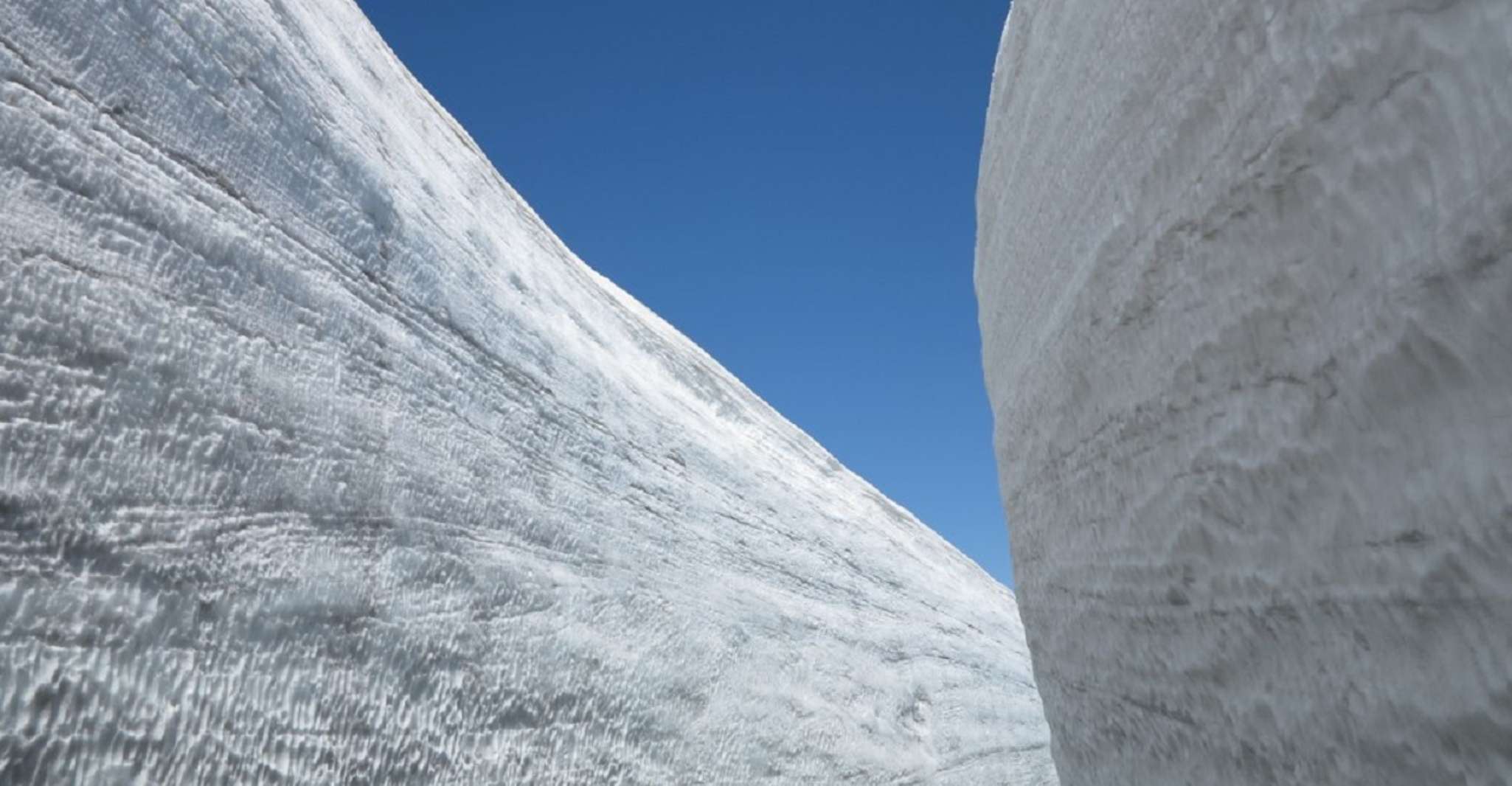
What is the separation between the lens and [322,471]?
3.43 feet

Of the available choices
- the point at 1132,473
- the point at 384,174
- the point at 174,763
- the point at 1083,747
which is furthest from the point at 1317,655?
the point at 384,174

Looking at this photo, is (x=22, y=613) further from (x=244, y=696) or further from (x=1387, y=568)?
(x=1387, y=568)

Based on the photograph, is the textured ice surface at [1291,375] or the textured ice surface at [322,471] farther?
the textured ice surface at [322,471]

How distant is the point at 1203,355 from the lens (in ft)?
2.18

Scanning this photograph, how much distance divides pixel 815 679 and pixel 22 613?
1371mm

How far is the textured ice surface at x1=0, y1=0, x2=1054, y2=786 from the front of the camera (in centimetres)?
81

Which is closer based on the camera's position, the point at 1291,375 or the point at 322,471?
the point at 1291,375

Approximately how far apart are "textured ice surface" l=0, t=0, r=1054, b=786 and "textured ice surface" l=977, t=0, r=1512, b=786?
696 mm

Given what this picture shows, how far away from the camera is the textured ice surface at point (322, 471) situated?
812 millimetres

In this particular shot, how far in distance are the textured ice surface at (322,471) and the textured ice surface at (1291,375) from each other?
696 mm

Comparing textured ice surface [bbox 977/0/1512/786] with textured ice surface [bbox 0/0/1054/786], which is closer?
textured ice surface [bbox 977/0/1512/786]

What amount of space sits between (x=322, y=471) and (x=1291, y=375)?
34.9 inches

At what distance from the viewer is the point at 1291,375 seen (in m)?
0.57

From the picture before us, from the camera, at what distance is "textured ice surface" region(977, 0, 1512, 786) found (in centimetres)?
43
